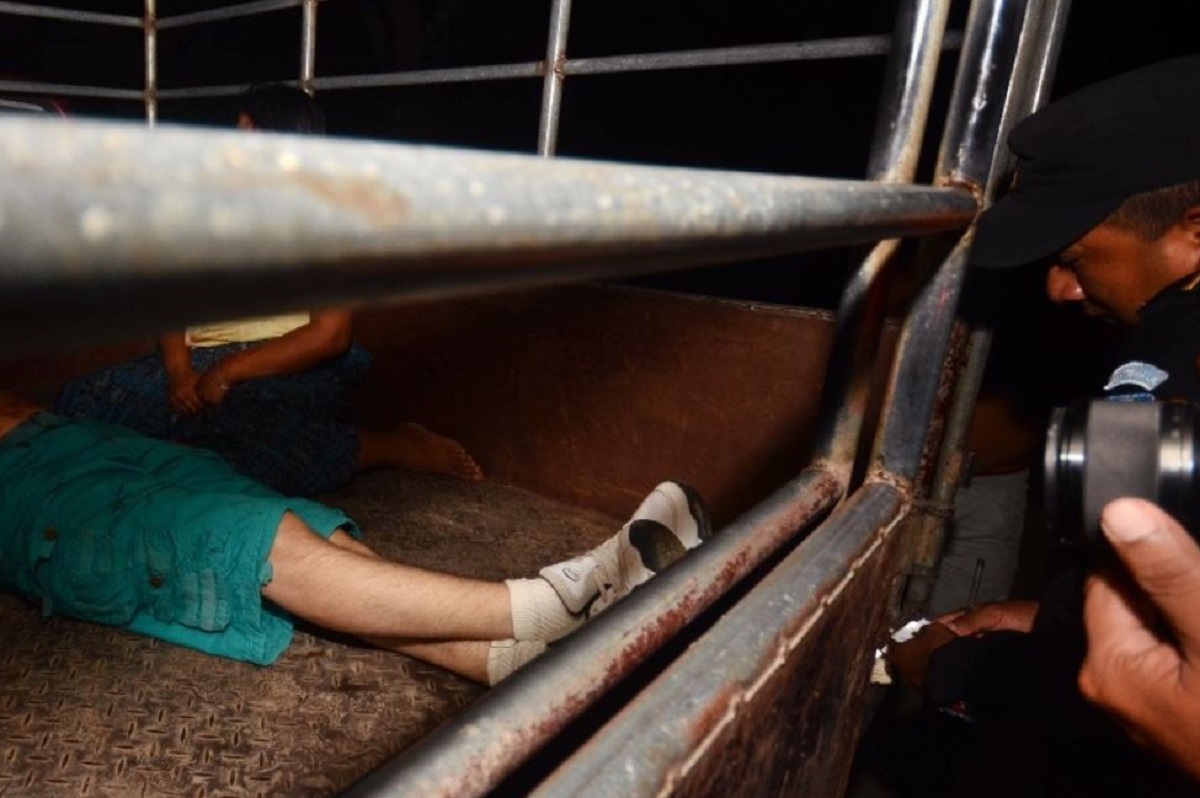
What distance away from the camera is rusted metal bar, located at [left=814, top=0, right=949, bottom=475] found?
2.76 ft

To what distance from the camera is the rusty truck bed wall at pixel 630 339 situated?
163 mm

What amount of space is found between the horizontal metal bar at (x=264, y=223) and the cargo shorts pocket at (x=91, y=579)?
1.45 meters

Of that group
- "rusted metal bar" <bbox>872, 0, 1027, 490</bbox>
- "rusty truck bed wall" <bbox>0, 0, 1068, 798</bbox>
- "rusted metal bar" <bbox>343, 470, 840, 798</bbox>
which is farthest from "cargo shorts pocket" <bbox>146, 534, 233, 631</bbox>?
"rusted metal bar" <bbox>872, 0, 1027, 490</bbox>

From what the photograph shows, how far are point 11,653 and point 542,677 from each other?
4.32 feet

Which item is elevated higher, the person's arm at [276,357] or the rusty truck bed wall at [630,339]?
the rusty truck bed wall at [630,339]

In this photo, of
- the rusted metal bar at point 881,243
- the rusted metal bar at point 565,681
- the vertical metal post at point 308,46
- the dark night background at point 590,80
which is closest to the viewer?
the rusted metal bar at point 565,681

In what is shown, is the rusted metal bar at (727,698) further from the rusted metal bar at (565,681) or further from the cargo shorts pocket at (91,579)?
the cargo shorts pocket at (91,579)

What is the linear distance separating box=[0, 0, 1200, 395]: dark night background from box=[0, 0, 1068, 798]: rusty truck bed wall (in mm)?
5691

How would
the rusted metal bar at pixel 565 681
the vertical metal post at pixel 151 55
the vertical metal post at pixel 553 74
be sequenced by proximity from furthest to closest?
the vertical metal post at pixel 151 55 < the vertical metal post at pixel 553 74 < the rusted metal bar at pixel 565 681

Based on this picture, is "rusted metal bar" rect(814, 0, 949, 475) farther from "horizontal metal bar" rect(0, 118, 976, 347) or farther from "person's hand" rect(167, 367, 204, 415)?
"person's hand" rect(167, 367, 204, 415)

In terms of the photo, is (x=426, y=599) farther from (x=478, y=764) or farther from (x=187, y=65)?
(x=187, y=65)

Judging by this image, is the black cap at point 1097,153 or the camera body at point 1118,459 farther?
the black cap at point 1097,153

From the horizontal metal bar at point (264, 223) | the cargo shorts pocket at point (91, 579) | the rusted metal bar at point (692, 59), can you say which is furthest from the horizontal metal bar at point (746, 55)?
the cargo shorts pocket at point (91, 579)

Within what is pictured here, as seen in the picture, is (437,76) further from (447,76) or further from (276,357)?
(276,357)
